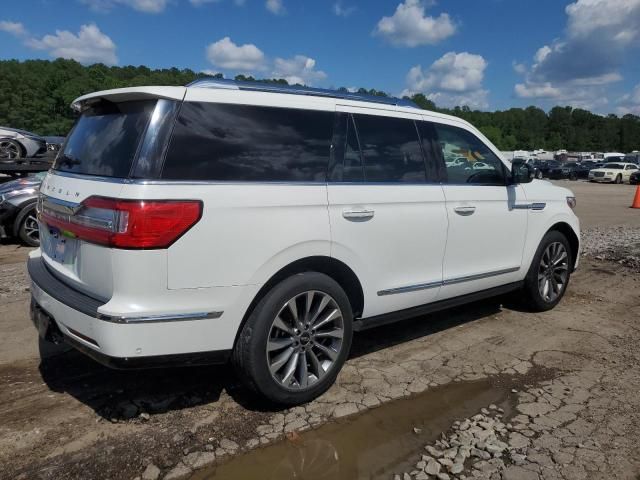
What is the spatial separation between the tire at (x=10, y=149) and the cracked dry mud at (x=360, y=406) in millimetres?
8306

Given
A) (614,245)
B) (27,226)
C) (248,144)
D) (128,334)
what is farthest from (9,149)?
(614,245)

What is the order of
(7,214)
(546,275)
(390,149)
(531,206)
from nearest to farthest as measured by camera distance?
1. (390,149)
2. (531,206)
3. (546,275)
4. (7,214)

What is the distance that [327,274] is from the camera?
3553 millimetres

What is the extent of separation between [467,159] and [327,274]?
1.85 meters

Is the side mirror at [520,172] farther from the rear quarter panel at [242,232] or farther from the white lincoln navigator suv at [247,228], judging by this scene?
the rear quarter panel at [242,232]

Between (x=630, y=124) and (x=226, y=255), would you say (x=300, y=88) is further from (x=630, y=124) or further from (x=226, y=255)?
(x=630, y=124)

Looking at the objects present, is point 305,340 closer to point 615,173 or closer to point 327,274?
point 327,274

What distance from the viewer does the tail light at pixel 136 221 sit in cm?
271

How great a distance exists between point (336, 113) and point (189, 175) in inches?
49.0

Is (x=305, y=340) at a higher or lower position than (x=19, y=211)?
lower

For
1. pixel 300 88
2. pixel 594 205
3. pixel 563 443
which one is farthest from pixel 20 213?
pixel 594 205

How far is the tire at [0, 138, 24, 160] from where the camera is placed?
11695 mm

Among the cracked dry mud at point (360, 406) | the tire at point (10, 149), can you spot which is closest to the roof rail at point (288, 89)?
the cracked dry mud at point (360, 406)

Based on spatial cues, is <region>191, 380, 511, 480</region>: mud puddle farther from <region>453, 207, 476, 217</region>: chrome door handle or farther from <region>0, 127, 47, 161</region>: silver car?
<region>0, 127, 47, 161</region>: silver car
